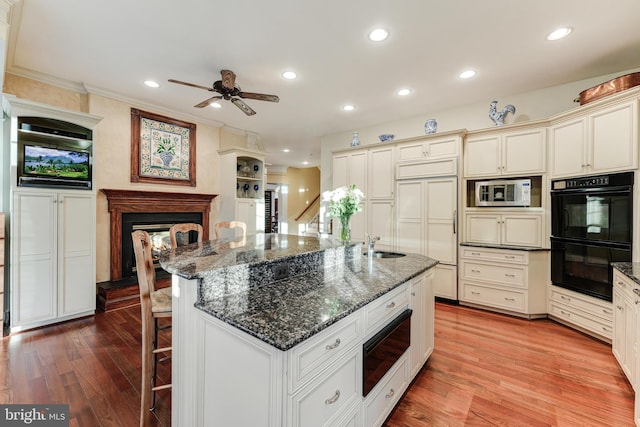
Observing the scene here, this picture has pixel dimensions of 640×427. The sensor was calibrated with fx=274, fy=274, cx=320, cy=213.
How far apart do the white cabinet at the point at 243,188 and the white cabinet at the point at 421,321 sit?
3.50m

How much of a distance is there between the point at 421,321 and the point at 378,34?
2372mm

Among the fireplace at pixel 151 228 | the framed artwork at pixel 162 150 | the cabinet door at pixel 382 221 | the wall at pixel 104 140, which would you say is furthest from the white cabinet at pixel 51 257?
the cabinet door at pixel 382 221

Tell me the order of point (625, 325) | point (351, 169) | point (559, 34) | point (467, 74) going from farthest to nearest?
1. point (351, 169)
2. point (467, 74)
3. point (559, 34)
4. point (625, 325)

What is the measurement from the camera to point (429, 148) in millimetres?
3879

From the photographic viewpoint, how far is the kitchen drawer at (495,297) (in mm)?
3244

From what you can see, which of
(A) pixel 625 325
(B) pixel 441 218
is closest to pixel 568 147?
(B) pixel 441 218

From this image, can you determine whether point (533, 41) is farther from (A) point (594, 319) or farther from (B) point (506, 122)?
(A) point (594, 319)

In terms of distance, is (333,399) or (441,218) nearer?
(333,399)

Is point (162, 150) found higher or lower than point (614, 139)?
higher

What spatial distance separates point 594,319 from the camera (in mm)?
2654

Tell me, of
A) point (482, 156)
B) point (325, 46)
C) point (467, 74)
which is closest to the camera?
point (325, 46)

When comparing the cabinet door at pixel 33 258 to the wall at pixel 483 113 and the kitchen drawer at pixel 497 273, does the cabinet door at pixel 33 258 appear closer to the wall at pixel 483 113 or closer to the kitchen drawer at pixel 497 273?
the wall at pixel 483 113

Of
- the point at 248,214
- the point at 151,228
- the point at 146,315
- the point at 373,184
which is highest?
the point at 373,184

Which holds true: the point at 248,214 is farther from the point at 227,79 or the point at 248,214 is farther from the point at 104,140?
the point at 227,79
